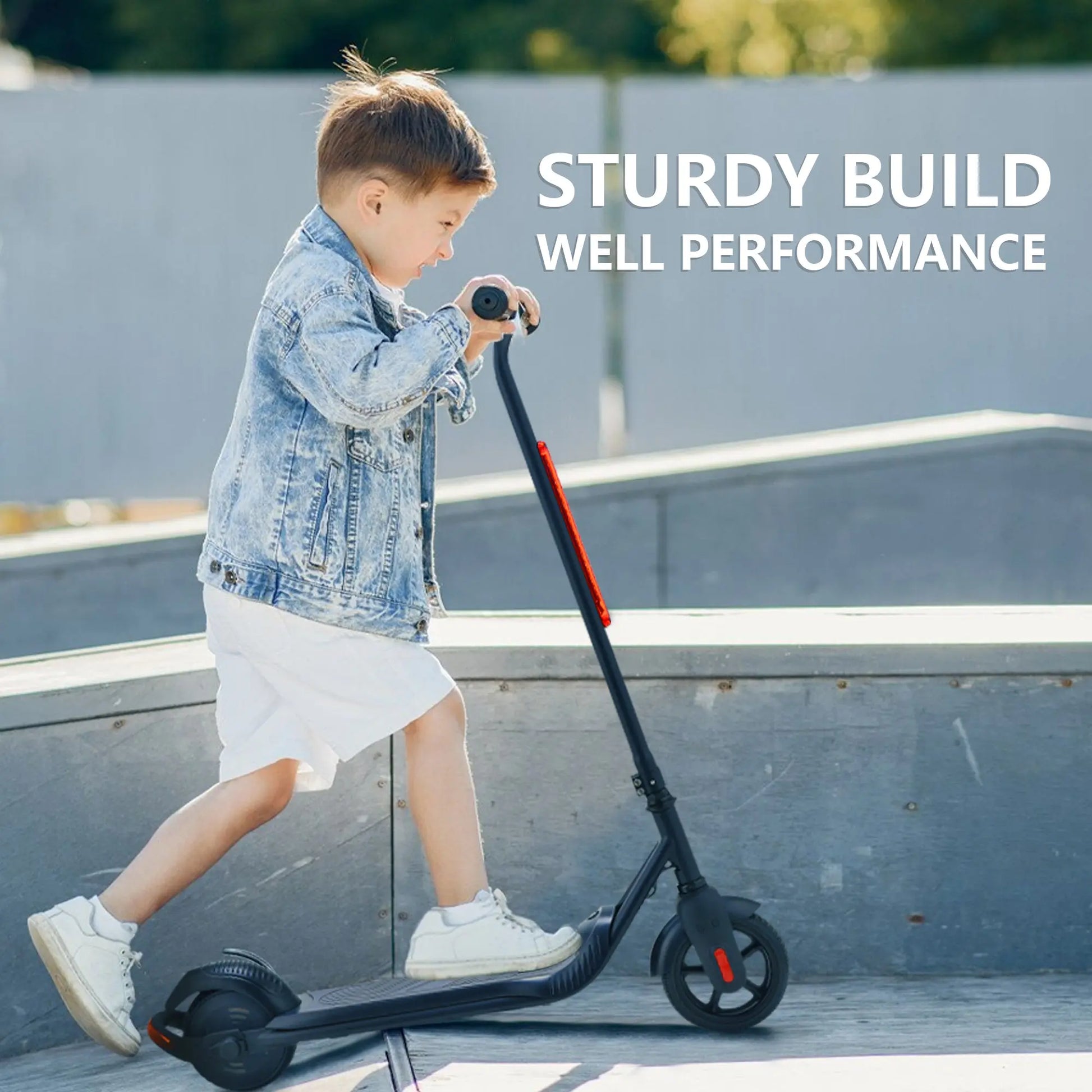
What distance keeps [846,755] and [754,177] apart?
23.3ft

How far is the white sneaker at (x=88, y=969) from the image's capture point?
308 cm

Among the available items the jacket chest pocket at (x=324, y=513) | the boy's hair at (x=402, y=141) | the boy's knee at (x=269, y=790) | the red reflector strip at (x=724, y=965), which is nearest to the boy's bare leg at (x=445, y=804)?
the boy's knee at (x=269, y=790)

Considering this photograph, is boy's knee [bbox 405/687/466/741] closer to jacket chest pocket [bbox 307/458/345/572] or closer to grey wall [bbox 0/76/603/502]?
jacket chest pocket [bbox 307/458/345/572]

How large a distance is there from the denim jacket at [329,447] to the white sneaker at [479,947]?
513 millimetres

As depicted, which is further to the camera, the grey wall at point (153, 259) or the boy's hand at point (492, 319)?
the grey wall at point (153, 259)

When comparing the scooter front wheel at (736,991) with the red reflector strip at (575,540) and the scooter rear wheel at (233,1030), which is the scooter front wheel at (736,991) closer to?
the red reflector strip at (575,540)

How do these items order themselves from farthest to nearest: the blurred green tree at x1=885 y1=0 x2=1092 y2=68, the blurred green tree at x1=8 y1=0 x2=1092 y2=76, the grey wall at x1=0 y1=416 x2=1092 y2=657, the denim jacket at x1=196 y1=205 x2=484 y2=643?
the blurred green tree at x1=8 y1=0 x2=1092 y2=76 → the blurred green tree at x1=885 y1=0 x2=1092 y2=68 → the grey wall at x1=0 y1=416 x2=1092 y2=657 → the denim jacket at x1=196 y1=205 x2=484 y2=643

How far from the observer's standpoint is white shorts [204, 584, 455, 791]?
3123mm

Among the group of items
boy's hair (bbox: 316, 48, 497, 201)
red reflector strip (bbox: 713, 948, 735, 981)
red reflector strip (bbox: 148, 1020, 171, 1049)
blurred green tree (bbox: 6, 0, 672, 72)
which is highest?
blurred green tree (bbox: 6, 0, 672, 72)

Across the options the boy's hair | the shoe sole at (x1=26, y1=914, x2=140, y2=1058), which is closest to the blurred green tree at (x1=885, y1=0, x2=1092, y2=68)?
the boy's hair

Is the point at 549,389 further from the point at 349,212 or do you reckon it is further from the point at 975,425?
the point at 349,212

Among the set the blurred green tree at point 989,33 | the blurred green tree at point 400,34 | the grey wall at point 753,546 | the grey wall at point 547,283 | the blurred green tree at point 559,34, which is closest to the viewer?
the grey wall at point 753,546

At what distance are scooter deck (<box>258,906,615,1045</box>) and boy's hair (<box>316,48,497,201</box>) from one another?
1.37 meters

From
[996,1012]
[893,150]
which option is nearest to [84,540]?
[996,1012]
